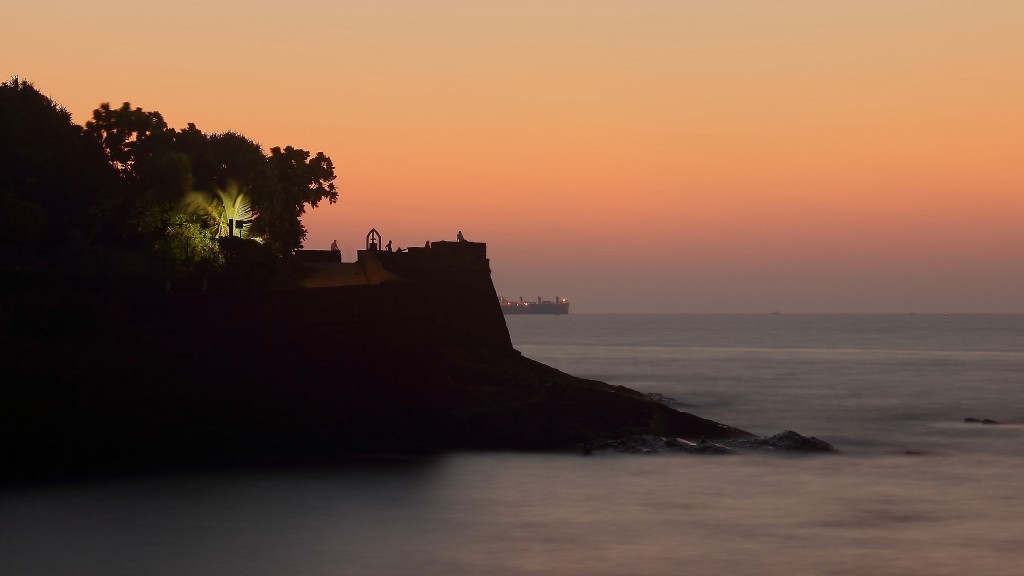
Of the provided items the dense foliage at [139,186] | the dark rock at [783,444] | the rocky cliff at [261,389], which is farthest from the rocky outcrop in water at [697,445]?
the dense foliage at [139,186]

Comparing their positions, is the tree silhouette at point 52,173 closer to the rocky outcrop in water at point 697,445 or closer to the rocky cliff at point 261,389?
the rocky cliff at point 261,389

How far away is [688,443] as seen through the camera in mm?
37062

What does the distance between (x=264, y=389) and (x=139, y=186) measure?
10.9 metres

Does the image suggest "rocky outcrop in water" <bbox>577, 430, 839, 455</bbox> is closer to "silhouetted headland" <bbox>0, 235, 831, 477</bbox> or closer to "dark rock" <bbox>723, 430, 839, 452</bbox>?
"dark rock" <bbox>723, 430, 839, 452</bbox>

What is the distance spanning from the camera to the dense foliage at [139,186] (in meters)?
39.5

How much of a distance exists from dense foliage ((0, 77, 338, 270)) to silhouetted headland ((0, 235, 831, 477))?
3.35 m

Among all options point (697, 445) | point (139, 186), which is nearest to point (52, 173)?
point (139, 186)

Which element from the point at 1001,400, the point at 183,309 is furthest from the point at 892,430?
the point at 183,309

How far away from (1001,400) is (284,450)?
45605mm

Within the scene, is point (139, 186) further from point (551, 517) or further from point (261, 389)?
point (551, 517)

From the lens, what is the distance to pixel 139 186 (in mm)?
41344

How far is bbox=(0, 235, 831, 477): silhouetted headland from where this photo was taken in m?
33.8

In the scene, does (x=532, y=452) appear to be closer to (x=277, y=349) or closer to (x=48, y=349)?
(x=277, y=349)

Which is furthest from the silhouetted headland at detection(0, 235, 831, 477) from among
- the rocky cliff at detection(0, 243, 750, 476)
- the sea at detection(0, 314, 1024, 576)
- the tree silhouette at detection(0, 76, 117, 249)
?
the tree silhouette at detection(0, 76, 117, 249)
